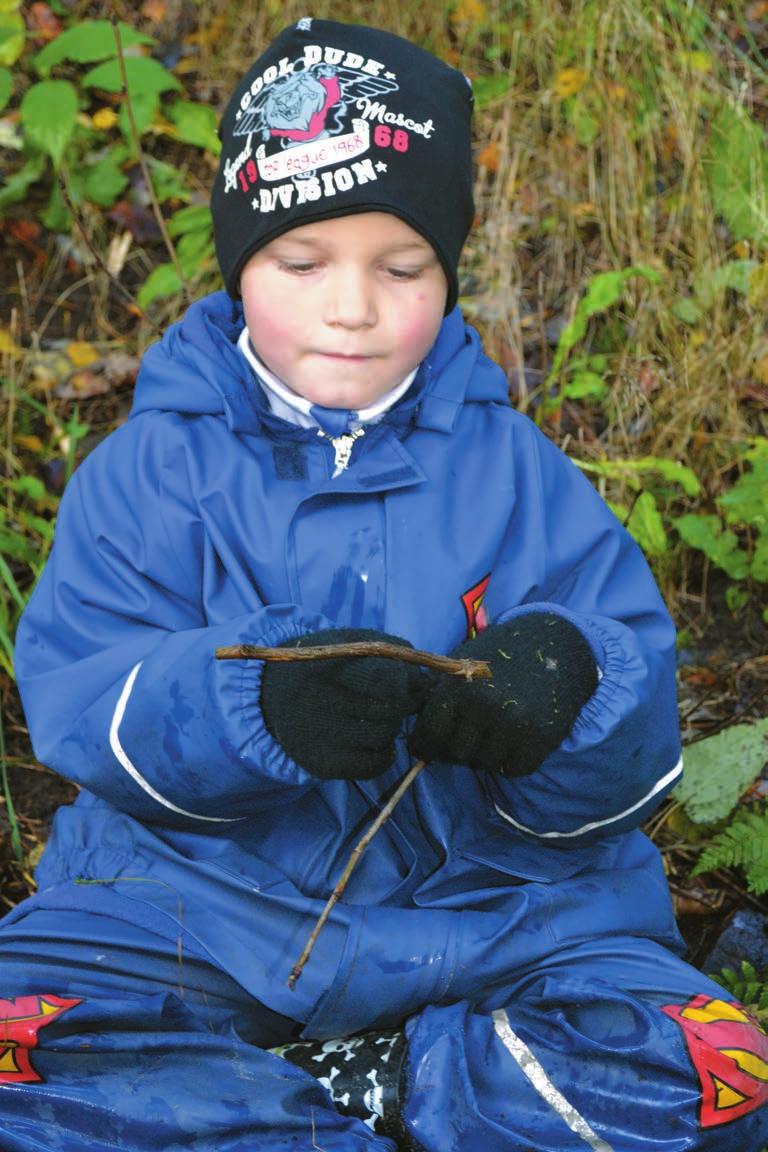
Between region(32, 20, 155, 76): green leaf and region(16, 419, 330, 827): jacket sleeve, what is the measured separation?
2.71m

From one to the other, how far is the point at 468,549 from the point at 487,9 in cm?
335

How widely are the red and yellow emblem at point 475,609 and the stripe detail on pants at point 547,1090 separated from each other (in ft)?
2.62

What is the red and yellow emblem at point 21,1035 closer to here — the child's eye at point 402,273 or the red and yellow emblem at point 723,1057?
the red and yellow emblem at point 723,1057

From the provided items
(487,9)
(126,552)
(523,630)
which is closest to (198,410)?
(126,552)

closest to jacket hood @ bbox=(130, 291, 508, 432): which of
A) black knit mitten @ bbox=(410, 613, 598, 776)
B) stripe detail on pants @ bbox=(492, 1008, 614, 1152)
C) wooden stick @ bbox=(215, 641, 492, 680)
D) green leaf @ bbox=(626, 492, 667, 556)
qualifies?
black knit mitten @ bbox=(410, 613, 598, 776)

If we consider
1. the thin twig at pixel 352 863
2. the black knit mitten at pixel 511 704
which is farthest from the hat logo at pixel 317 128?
the thin twig at pixel 352 863

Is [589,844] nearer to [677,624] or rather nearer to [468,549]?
[468,549]

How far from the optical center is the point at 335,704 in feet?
7.94

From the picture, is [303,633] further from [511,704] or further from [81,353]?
[81,353]

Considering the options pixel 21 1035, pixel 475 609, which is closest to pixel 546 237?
pixel 475 609

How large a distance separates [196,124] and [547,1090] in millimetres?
3975

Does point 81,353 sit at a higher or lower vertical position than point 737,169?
lower

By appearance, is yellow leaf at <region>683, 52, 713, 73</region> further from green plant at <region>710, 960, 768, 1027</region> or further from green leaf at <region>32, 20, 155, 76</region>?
green plant at <region>710, 960, 768, 1027</region>

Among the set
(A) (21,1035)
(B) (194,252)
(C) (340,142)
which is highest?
(C) (340,142)
